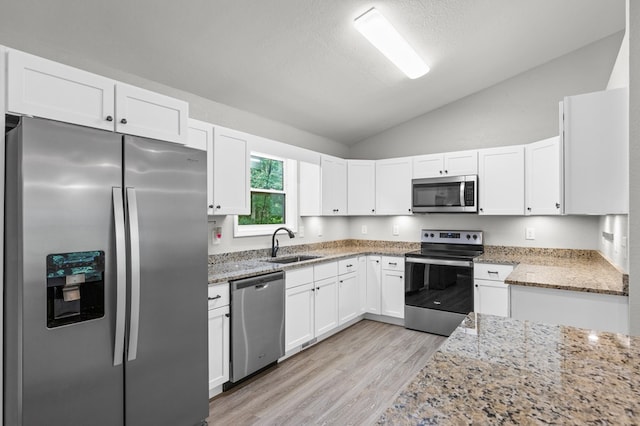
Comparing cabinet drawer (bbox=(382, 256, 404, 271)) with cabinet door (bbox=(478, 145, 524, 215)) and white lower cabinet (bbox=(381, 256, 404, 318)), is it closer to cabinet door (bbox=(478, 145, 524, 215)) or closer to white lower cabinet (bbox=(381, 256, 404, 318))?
white lower cabinet (bbox=(381, 256, 404, 318))

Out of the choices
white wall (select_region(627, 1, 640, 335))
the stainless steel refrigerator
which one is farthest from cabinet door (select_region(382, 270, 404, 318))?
the stainless steel refrigerator

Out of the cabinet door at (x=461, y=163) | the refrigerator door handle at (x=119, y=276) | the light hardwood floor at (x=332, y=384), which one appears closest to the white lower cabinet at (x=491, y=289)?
the light hardwood floor at (x=332, y=384)

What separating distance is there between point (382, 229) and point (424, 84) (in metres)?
2.02

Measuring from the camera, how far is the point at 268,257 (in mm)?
3822

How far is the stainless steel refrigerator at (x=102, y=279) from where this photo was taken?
5.05ft

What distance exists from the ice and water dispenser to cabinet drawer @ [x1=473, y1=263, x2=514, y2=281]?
11.0 feet

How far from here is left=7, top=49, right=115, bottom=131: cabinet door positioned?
1599mm

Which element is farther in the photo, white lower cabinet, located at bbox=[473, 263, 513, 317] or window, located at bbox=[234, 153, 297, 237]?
window, located at bbox=[234, 153, 297, 237]

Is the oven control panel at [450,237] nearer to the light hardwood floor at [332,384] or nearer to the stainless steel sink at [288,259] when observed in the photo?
the light hardwood floor at [332,384]

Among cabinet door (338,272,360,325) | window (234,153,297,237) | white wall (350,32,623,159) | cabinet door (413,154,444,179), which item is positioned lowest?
cabinet door (338,272,360,325)

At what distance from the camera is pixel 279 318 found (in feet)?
10.1

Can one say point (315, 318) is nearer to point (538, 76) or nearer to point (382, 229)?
point (382, 229)

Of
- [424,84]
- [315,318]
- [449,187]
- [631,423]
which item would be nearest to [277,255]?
[315,318]

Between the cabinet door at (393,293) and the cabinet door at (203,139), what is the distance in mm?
2429
